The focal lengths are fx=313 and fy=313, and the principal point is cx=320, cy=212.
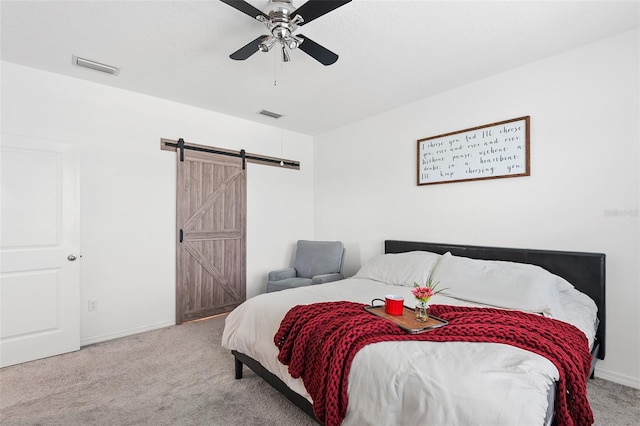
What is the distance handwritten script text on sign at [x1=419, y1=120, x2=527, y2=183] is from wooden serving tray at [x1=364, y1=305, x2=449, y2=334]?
1.79m

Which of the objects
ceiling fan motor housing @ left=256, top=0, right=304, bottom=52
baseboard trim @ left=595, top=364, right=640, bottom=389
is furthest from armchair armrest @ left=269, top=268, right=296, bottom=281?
baseboard trim @ left=595, top=364, right=640, bottom=389

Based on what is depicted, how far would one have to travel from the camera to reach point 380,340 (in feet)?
5.09

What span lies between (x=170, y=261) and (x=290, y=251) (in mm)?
1762

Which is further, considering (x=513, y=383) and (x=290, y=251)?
(x=290, y=251)

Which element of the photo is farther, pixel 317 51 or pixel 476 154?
pixel 476 154

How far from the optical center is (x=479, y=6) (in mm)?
2057

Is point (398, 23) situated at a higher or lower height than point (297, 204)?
higher

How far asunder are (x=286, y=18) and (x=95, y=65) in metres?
2.06

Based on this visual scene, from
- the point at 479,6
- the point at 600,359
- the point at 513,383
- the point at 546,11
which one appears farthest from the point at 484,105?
the point at 513,383

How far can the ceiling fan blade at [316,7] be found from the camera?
1.69m

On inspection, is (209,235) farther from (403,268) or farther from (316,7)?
(316,7)

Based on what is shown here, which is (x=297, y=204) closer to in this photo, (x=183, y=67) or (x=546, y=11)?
(x=183, y=67)

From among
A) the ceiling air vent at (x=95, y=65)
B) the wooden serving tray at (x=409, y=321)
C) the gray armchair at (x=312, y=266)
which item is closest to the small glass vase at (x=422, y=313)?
the wooden serving tray at (x=409, y=321)

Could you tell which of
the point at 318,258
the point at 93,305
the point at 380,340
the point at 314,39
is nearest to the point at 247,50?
the point at 314,39
